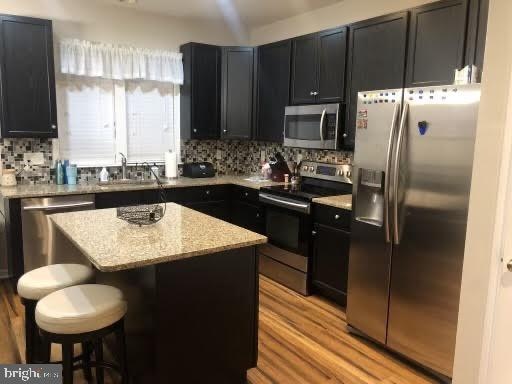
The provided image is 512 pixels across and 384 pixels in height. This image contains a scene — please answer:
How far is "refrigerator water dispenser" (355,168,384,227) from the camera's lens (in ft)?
8.81

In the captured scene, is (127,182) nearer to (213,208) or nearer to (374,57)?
(213,208)

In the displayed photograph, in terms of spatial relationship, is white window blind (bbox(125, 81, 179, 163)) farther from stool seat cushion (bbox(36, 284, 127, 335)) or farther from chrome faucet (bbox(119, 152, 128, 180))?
stool seat cushion (bbox(36, 284, 127, 335))

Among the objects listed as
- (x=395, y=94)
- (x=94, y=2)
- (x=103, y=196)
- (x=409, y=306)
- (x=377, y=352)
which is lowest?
(x=377, y=352)

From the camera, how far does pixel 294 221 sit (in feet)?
12.1

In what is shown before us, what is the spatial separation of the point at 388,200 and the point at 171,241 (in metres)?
1.37

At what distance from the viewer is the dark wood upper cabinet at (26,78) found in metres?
3.48

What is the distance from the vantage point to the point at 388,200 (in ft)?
8.48

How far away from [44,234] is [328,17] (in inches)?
131

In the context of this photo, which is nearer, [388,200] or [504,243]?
[504,243]

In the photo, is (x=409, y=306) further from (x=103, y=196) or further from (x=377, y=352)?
(x=103, y=196)

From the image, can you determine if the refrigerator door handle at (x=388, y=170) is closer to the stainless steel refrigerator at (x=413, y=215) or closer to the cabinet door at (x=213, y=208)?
the stainless steel refrigerator at (x=413, y=215)

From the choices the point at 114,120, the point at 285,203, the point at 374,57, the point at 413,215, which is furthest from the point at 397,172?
the point at 114,120

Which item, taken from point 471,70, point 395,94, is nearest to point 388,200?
point 395,94

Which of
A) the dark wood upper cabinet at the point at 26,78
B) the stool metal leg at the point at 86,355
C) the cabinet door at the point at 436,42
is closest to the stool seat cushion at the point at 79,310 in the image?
the stool metal leg at the point at 86,355
